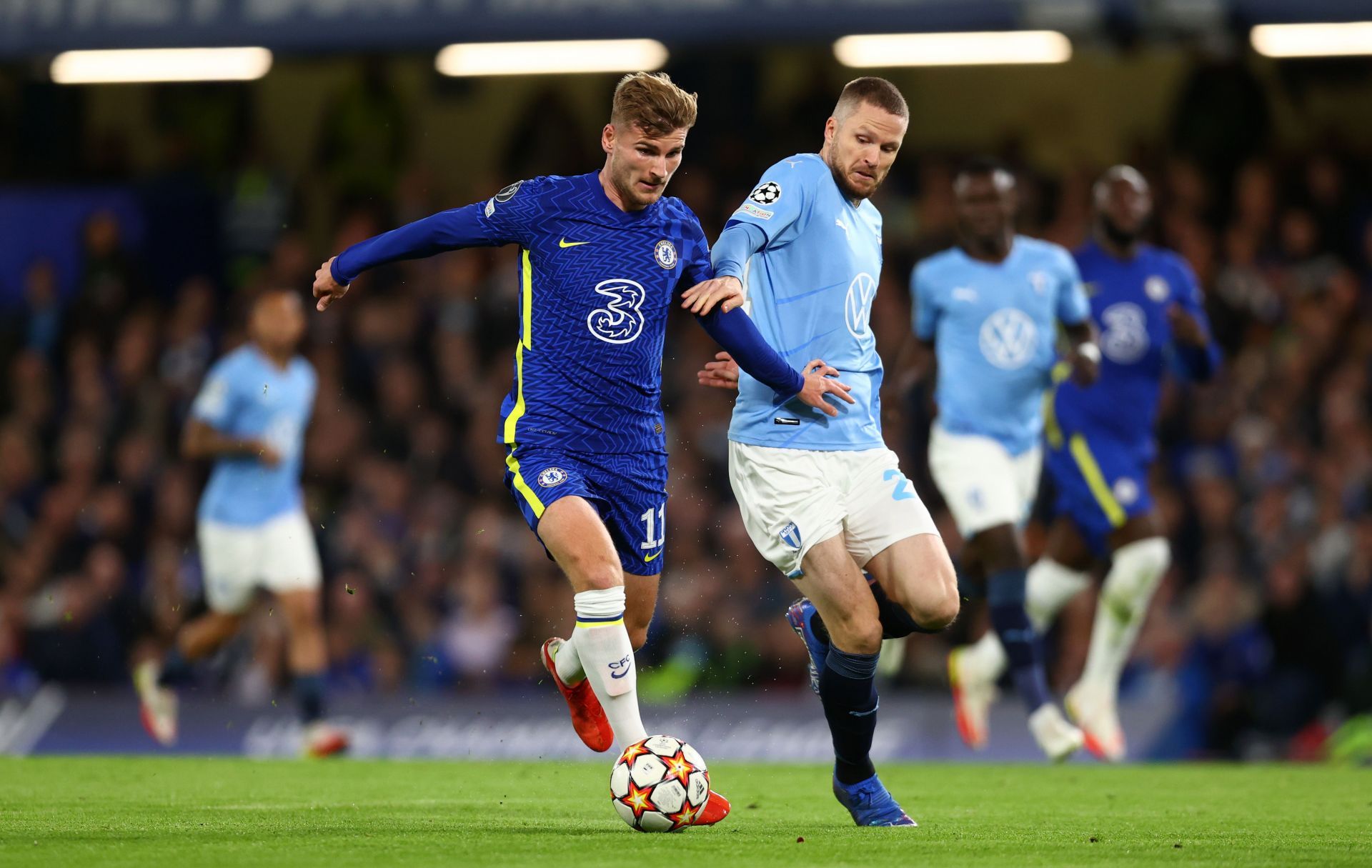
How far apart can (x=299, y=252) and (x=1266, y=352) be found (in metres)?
7.93

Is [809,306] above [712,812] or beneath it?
above

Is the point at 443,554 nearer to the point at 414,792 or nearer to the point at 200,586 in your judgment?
the point at 200,586

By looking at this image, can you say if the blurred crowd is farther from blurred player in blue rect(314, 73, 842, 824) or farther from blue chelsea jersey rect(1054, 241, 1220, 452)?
blurred player in blue rect(314, 73, 842, 824)

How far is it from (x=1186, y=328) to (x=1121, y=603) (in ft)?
5.05

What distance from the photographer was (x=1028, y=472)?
1015 centimetres

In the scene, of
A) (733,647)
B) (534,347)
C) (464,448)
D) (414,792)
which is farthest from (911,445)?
(534,347)

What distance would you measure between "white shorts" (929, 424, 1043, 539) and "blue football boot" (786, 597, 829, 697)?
3165 mm

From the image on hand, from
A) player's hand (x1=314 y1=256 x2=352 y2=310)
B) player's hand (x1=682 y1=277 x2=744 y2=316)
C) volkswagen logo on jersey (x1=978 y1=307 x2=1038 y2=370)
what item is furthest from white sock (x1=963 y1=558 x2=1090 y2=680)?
player's hand (x1=314 y1=256 x2=352 y2=310)

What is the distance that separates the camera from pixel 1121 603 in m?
10.6

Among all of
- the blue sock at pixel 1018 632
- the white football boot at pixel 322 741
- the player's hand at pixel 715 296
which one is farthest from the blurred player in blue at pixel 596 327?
the white football boot at pixel 322 741

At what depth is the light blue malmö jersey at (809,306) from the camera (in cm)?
644

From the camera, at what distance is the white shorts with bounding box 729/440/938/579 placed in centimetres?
630

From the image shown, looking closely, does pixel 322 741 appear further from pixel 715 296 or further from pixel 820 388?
pixel 715 296

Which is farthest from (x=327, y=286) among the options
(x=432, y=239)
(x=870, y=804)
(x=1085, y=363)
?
(x=1085, y=363)
